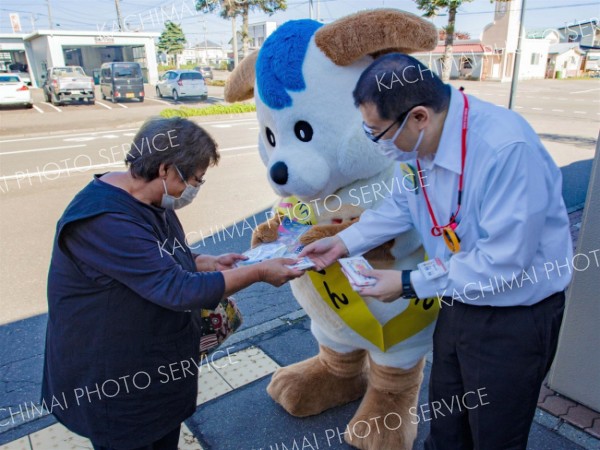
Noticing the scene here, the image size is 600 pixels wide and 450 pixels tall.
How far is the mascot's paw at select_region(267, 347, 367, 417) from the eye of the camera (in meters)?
2.85

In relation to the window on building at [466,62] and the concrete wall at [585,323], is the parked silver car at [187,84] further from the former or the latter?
the window on building at [466,62]

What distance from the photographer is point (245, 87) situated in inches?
107

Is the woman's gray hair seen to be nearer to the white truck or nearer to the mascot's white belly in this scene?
the mascot's white belly

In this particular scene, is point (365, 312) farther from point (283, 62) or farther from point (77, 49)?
point (77, 49)

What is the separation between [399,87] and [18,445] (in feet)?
9.12

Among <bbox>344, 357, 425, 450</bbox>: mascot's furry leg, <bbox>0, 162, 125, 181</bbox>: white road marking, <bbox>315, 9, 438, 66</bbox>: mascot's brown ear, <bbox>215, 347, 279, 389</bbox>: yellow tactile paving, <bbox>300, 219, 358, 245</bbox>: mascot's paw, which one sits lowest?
<bbox>0, 162, 125, 181</bbox>: white road marking

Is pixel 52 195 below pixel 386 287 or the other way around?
below

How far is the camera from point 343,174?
2.28 meters

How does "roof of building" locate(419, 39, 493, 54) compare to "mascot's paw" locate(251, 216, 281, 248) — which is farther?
"roof of building" locate(419, 39, 493, 54)

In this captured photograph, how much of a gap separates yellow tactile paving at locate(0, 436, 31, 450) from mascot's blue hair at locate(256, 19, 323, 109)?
7.58ft

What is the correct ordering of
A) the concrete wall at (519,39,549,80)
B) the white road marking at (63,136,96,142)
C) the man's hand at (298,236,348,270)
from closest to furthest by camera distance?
the man's hand at (298,236,348,270) < the white road marking at (63,136,96,142) < the concrete wall at (519,39,549,80)

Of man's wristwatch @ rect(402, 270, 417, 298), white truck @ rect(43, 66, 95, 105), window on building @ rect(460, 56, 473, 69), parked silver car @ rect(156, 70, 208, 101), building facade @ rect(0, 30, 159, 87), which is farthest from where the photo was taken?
window on building @ rect(460, 56, 473, 69)

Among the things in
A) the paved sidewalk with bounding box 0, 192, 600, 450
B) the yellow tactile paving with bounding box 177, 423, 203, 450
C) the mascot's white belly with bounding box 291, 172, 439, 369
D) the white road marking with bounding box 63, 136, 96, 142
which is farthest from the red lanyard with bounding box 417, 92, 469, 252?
the white road marking with bounding box 63, 136, 96, 142

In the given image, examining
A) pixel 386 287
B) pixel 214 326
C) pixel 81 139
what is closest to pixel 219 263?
pixel 214 326
